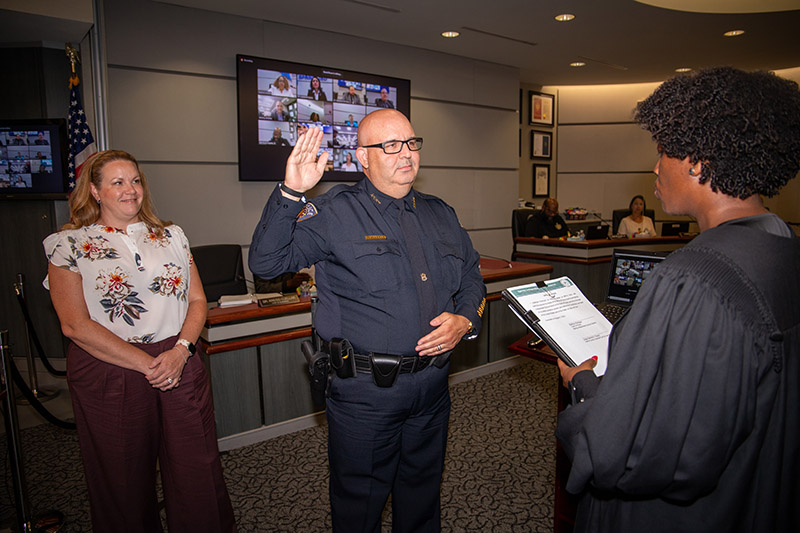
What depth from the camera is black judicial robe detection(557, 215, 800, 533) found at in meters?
0.84

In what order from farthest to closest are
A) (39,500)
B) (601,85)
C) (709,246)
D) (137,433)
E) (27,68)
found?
(601,85), (27,68), (39,500), (137,433), (709,246)

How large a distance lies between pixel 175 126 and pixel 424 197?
3317mm

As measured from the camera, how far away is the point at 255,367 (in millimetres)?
2994

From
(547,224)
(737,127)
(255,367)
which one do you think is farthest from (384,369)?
(547,224)

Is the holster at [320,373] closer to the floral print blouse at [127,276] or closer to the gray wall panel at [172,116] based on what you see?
the floral print blouse at [127,276]

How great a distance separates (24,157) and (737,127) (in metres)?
5.13

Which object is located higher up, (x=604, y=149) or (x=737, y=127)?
(x=604, y=149)

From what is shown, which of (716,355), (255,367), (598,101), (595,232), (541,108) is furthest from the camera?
(598,101)

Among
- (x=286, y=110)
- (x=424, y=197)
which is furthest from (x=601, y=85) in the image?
(x=424, y=197)

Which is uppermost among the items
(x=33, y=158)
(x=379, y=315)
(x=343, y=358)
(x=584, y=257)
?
(x=33, y=158)

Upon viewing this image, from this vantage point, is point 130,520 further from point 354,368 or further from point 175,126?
point 175,126

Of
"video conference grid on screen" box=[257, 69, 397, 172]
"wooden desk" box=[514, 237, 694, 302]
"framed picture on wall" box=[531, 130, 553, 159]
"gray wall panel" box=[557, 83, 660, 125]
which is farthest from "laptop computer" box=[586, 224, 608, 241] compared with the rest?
"gray wall panel" box=[557, 83, 660, 125]

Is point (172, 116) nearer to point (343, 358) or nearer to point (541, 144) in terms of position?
point (343, 358)

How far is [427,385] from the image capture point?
5.80 feet
